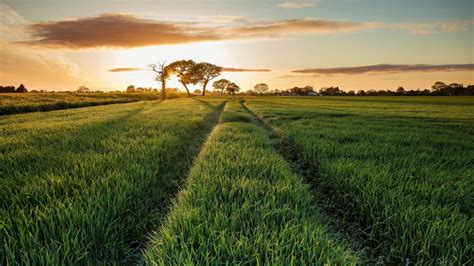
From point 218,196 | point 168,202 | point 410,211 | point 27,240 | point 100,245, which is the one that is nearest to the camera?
point 27,240

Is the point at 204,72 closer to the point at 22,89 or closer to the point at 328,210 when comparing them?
the point at 22,89

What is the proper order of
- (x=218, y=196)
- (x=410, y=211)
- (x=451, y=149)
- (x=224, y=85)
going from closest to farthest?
(x=410, y=211) < (x=218, y=196) < (x=451, y=149) < (x=224, y=85)

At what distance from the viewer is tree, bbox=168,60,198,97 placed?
79688 mm

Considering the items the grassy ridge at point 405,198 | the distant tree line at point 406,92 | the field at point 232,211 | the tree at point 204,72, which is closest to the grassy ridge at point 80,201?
the field at point 232,211

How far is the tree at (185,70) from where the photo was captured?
79.7 m

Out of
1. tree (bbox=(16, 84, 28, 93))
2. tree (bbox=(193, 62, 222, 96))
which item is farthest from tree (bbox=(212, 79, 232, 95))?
tree (bbox=(16, 84, 28, 93))

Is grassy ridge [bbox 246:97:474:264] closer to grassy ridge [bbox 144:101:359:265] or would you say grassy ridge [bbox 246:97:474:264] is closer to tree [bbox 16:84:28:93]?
grassy ridge [bbox 144:101:359:265]

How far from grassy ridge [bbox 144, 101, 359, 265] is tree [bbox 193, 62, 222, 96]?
8450 centimetres

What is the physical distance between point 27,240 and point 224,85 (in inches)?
5597

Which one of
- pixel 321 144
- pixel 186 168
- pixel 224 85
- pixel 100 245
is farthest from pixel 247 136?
pixel 224 85

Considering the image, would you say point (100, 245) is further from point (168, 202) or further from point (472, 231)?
point (472, 231)

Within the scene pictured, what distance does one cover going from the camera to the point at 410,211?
10.4 ft

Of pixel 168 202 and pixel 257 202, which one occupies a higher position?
pixel 257 202

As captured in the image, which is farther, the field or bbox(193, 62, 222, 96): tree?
bbox(193, 62, 222, 96): tree
